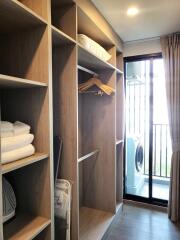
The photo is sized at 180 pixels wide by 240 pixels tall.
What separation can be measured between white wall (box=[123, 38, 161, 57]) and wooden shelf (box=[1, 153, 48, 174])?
7.76ft

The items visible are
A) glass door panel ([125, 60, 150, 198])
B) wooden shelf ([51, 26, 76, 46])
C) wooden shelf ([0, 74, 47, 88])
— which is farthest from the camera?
glass door panel ([125, 60, 150, 198])

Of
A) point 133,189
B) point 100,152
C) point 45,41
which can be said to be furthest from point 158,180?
point 45,41

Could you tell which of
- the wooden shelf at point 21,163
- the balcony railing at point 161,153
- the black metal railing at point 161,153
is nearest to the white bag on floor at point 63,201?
the wooden shelf at point 21,163

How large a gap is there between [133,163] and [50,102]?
232cm

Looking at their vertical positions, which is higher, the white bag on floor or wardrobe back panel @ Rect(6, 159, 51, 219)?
wardrobe back panel @ Rect(6, 159, 51, 219)

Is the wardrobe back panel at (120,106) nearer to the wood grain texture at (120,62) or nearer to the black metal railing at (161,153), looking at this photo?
the wood grain texture at (120,62)

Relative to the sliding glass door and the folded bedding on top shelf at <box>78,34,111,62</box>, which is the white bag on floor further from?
the sliding glass door

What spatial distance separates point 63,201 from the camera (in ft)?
5.76

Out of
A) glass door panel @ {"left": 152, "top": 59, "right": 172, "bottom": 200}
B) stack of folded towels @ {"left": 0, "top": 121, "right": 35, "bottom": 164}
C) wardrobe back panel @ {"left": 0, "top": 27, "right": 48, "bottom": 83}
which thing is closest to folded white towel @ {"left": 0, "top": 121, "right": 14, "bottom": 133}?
stack of folded towels @ {"left": 0, "top": 121, "right": 35, "bottom": 164}

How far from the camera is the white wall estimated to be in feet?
Result: 9.74

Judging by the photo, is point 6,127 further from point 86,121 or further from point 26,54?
point 86,121

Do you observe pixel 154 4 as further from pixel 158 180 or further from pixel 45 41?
pixel 158 180

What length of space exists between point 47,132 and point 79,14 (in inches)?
45.7

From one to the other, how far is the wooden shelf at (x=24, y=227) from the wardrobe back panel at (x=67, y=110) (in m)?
0.47
